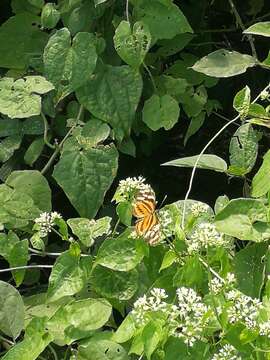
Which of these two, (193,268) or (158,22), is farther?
(158,22)

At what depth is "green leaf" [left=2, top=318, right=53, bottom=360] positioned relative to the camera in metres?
1.15

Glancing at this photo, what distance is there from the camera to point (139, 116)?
1517mm

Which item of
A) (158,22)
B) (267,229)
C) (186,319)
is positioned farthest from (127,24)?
(186,319)

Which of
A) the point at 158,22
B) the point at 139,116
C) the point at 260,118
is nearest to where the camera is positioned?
the point at 260,118

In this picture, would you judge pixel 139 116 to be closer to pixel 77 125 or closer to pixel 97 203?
pixel 77 125

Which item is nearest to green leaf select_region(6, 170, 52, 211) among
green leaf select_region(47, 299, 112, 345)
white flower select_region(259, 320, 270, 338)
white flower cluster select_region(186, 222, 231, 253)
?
green leaf select_region(47, 299, 112, 345)

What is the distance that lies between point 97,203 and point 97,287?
6.6 inches

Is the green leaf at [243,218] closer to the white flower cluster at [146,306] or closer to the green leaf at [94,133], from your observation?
the white flower cluster at [146,306]

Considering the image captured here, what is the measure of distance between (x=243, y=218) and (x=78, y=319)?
0.25 meters

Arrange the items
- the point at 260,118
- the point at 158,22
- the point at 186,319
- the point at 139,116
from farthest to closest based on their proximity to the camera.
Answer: the point at 139,116 → the point at 158,22 → the point at 260,118 → the point at 186,319

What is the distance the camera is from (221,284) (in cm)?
108

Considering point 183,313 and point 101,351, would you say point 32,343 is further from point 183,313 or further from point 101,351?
point 183,313

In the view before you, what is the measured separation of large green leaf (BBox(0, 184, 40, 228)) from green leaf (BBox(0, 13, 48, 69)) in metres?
0.27

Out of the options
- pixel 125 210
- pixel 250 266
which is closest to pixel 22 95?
pixel 125 210
